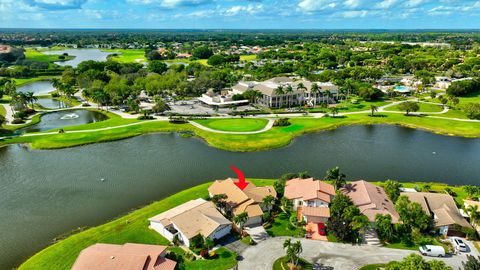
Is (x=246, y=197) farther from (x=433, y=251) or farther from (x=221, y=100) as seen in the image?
(x=221, y=100)

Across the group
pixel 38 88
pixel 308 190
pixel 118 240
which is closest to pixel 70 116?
pixel 38 88

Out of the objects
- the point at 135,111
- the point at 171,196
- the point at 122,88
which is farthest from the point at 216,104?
the point at 171,196

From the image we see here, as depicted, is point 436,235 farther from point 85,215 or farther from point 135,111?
point 135,111

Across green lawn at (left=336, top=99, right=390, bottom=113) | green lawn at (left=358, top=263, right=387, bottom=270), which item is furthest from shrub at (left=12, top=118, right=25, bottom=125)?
green lawn at (left=358, top=263, right=387, bottom=270)

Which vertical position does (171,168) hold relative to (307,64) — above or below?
below

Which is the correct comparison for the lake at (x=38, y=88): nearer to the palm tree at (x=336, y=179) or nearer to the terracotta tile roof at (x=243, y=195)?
the terracotta tile roof at (x=243, y=195)

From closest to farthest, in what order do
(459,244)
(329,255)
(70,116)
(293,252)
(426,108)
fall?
(293,252), (329,255), (459,244), (70,116), (426,108)
